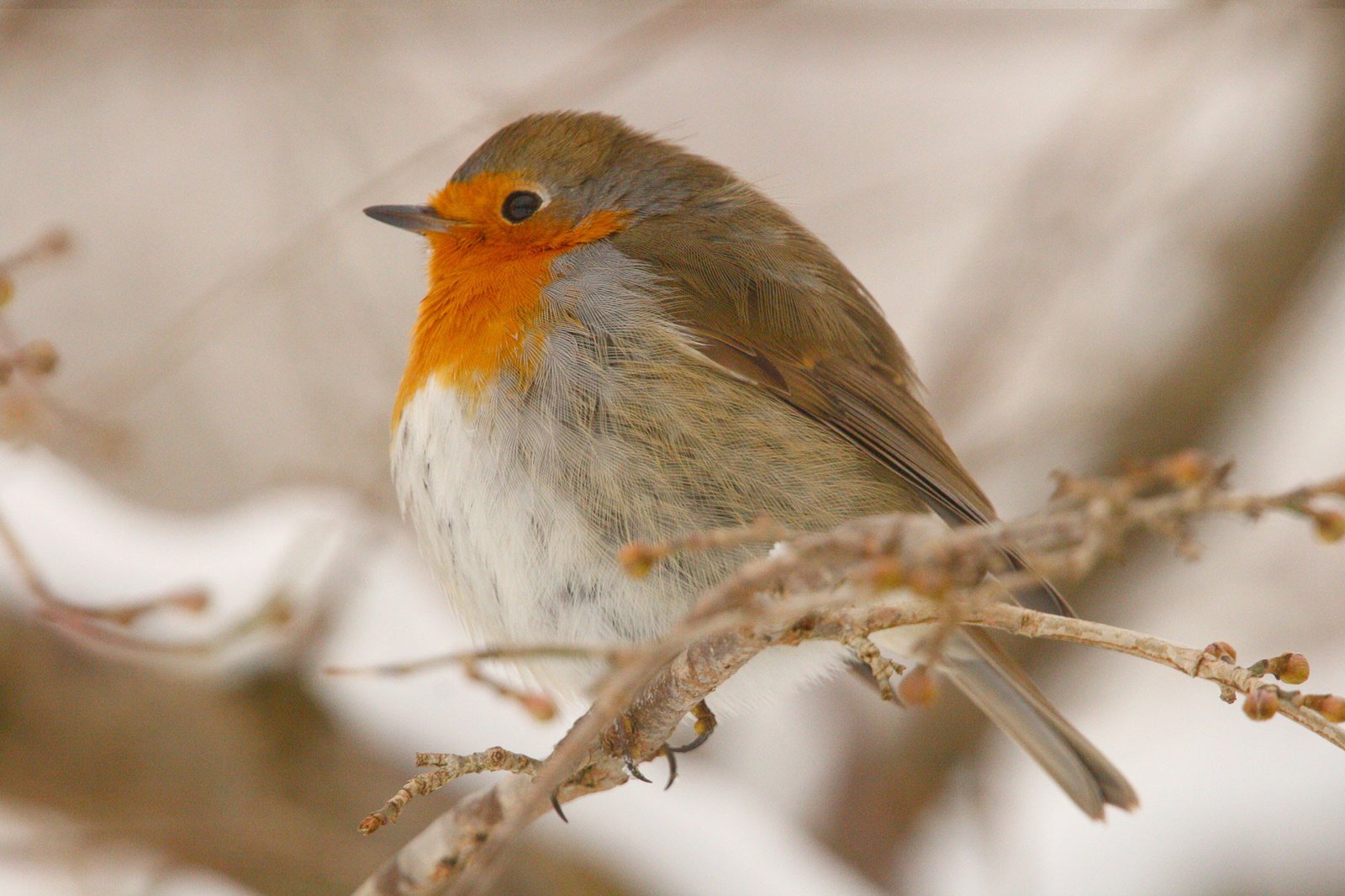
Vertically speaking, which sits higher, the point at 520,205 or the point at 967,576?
the point at 520,205

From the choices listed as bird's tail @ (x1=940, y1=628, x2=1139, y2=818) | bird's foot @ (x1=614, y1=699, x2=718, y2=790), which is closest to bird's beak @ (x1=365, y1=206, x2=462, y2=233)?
bird's foot @ (x1=614, y1=699, x2=718, y2=790)

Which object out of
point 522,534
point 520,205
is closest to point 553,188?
point 520,205

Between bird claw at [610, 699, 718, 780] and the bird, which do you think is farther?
the bird

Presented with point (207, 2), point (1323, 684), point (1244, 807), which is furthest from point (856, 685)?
point (207, 2)

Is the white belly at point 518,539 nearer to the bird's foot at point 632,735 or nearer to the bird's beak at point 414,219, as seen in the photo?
the bird's foot at point 632,735

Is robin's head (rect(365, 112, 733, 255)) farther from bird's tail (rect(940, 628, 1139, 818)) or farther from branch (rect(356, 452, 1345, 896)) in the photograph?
branch (rect(356, 452, 1345, 896))

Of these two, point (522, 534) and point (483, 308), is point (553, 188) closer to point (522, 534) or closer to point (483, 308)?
point (483, 308)

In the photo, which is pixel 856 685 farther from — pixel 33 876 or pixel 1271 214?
pixel 33 876
